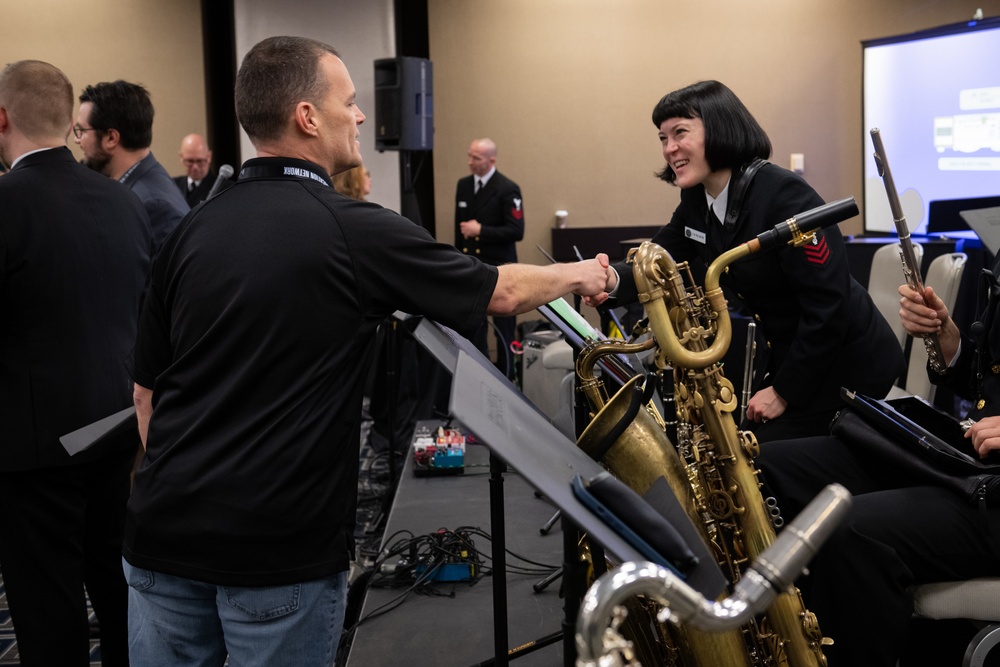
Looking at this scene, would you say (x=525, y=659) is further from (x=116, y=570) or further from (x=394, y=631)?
(x=116, y=570)

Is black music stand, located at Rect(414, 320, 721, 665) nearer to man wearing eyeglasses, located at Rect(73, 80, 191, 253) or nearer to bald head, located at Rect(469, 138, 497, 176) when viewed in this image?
man wearing eyeglasses, located at Rect(73, 80, 191, 253)

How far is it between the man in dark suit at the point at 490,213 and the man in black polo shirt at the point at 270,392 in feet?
20.5

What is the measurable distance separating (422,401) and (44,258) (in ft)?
12.6

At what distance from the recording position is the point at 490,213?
8328mm

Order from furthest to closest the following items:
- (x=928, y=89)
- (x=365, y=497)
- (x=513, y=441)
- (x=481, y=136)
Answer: (x=481, y=136)
(x=928, y=89)
(x=365, y=497)
(x=513, y=441)

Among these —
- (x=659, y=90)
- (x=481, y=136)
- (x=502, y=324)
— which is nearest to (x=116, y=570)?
(x=502, y=324)

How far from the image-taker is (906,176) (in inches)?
325

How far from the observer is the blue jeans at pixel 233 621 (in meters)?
1.68

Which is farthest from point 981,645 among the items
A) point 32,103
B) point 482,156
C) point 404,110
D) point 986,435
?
point 482,156

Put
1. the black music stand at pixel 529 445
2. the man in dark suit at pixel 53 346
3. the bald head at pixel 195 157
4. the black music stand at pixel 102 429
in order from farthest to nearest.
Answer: the bald head at pixel 195 157, the man in dark suit at pixel 53 346, the black music stand at pixel 102 429, the black music stand at pixel 529 445

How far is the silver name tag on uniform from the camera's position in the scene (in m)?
3.00

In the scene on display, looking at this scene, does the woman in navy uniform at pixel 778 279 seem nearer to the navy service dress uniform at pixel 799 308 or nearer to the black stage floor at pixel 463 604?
the navy service dress uniform at pixel 799 308

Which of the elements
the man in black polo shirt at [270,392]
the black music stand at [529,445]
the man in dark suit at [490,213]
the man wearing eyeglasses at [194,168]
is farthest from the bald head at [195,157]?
the black music stand at [529,445]

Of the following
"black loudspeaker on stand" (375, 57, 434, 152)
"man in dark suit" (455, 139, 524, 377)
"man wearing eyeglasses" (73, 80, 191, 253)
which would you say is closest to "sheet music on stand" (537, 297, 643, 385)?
"man wearing eyeglasses" (73, 80, 191, 253)
